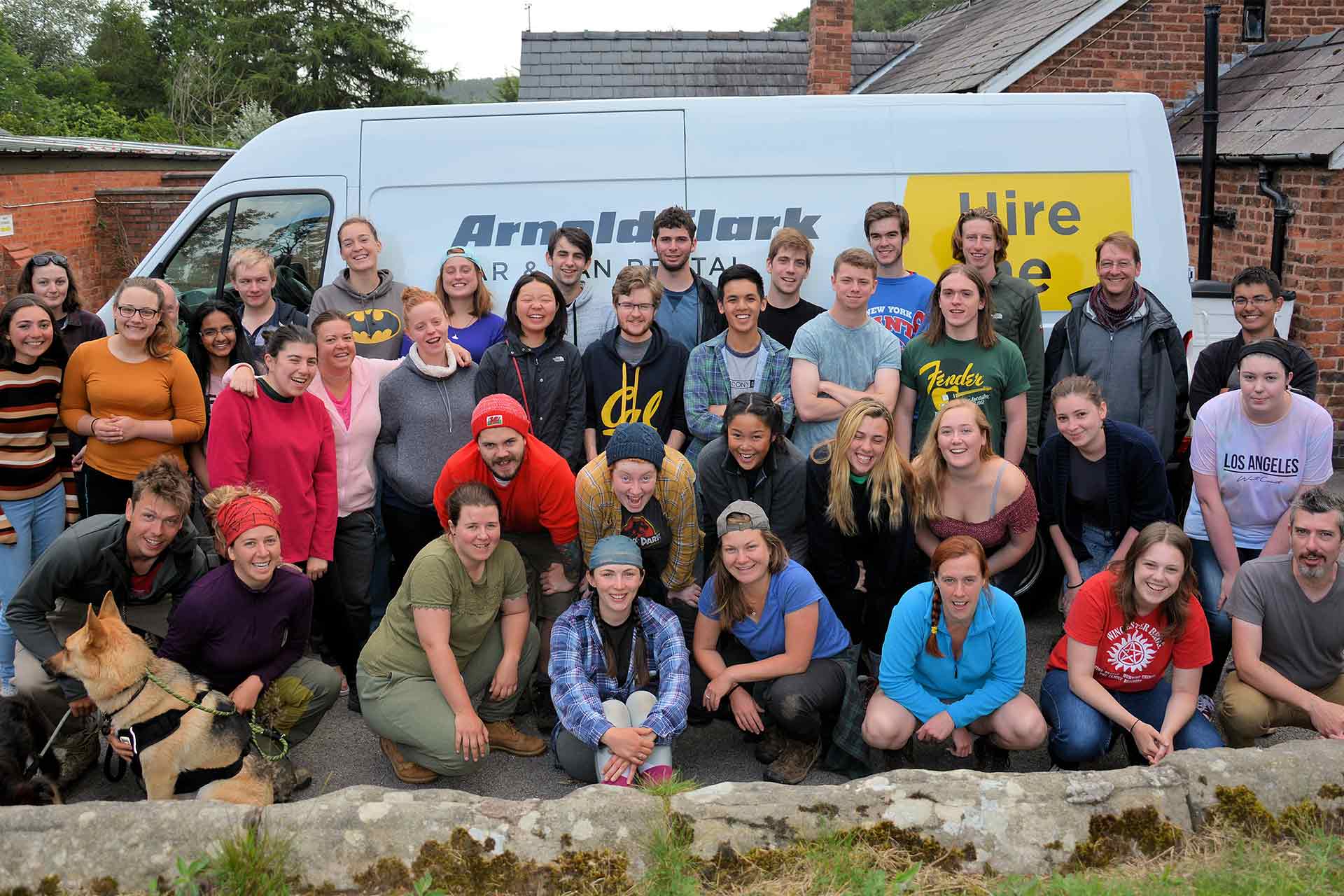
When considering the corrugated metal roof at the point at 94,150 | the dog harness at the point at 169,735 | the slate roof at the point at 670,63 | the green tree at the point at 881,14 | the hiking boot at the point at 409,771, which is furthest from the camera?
the green tree at the point at 881,14

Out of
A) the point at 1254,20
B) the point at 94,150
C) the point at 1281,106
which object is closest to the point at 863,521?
the point at 1281,106

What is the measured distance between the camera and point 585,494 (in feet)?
15.5

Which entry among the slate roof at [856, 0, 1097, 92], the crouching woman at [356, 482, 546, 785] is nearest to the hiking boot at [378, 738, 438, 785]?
the crouching woman at [356, 482, 546, 785]

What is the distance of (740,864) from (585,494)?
1.88 meters

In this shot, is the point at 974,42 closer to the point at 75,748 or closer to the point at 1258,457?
the point at 1258,457

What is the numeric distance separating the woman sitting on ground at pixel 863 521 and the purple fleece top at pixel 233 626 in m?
2.13

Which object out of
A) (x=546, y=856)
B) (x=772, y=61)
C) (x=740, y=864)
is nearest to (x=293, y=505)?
(x=546, y=856)

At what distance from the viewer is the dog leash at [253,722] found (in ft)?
13.0

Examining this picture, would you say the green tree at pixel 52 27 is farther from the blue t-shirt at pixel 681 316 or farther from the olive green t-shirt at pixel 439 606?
the olive green t-shirt at pixel 439 606

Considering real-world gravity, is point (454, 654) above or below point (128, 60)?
below

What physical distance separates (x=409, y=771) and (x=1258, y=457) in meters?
3.78

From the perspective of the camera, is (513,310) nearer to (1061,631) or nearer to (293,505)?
(293,505)

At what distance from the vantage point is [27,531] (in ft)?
16.5

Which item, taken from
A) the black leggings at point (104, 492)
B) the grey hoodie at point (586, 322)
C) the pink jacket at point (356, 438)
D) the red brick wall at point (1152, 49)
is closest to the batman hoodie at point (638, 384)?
the grey hoodie at point (586, 322)
